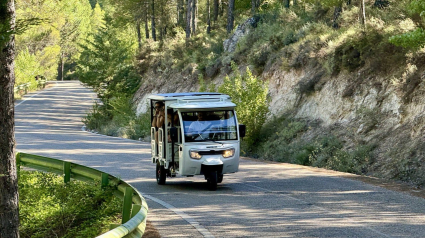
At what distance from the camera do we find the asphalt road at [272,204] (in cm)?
1004

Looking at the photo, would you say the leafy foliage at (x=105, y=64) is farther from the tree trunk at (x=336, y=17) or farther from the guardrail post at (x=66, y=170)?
the guardrail post at (x=66, y=170)

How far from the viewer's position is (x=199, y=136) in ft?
48.4

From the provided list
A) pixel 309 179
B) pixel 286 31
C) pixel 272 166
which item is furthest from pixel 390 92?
pixel 286 31

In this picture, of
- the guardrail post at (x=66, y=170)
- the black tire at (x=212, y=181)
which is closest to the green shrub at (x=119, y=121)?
the guardrail post at (x=66, y=170)

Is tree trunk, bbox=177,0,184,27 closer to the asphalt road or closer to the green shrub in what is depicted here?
the green shrub

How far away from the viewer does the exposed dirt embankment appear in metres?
18.2

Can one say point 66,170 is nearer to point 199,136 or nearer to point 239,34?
point 199,136

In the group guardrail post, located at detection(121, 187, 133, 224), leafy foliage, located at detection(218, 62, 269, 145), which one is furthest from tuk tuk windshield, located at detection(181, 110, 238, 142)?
leafy foliage, located at detection(218, 62, 269, 145)

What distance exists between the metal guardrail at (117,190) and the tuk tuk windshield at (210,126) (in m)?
2.54

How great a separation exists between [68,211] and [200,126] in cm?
382

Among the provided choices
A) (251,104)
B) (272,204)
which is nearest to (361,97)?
(251,104)

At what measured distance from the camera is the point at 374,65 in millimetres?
23172

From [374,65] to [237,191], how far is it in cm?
1098

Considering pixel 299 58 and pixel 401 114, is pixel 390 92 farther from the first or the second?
pixel 299 58
